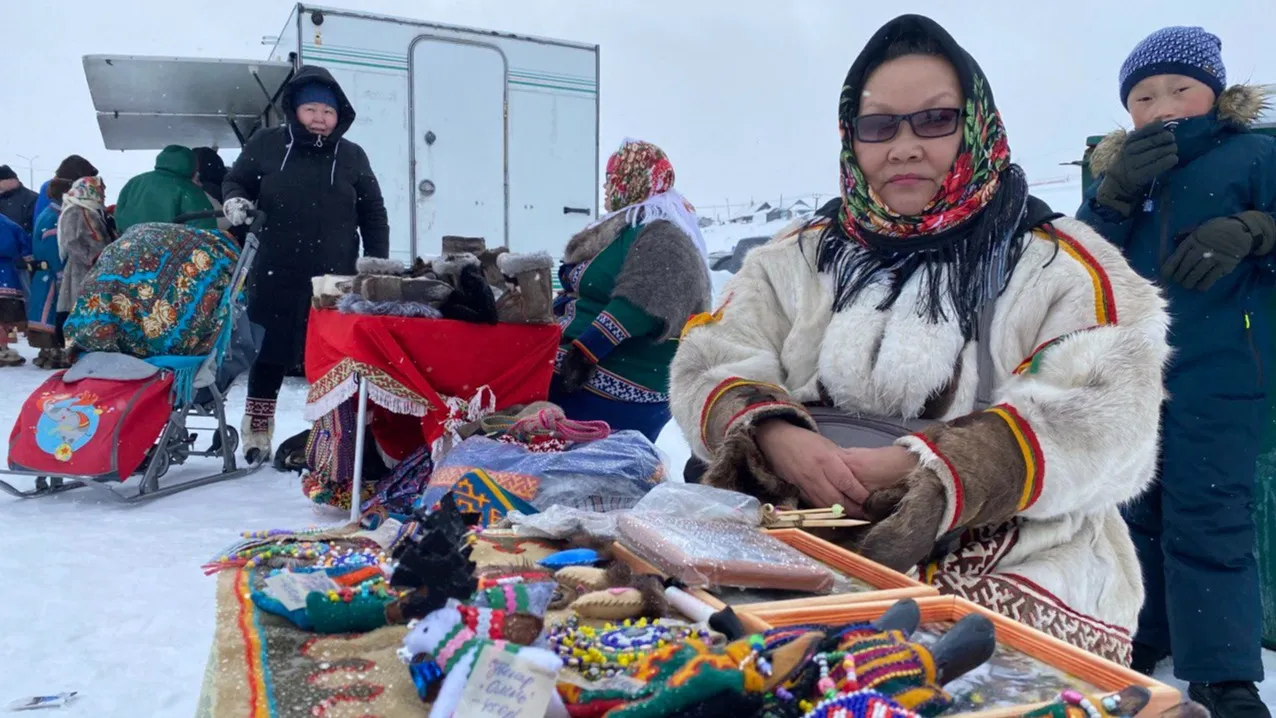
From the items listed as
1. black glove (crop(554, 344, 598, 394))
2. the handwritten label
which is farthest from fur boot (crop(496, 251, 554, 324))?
the handwritten label

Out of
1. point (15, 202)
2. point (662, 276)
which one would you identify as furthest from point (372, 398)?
point (15, 202)

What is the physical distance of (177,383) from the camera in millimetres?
4680

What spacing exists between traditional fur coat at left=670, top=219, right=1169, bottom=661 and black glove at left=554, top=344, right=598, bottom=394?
6.91 feet

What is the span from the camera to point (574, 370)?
3.92m

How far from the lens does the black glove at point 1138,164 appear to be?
2572 mm

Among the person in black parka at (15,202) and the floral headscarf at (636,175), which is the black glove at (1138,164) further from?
the person in black parka at (15,202)

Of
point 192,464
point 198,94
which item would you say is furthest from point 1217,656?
point 198,94

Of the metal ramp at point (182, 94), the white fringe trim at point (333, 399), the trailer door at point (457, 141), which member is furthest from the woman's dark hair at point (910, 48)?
the metal ramp at point (182, 94)

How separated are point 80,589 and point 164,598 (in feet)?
1.19

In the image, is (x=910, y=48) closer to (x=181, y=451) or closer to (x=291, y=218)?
(x=291, y=218)

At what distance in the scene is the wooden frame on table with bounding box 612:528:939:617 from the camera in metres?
0.98

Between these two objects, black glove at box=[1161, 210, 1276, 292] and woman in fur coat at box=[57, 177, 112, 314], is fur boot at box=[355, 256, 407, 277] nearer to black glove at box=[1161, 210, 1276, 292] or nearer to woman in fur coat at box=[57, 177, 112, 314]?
black glove at box=[1161, 210, 1276, 292]

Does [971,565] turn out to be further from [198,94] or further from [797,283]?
[198,94]

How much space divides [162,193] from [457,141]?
243 centimetres
